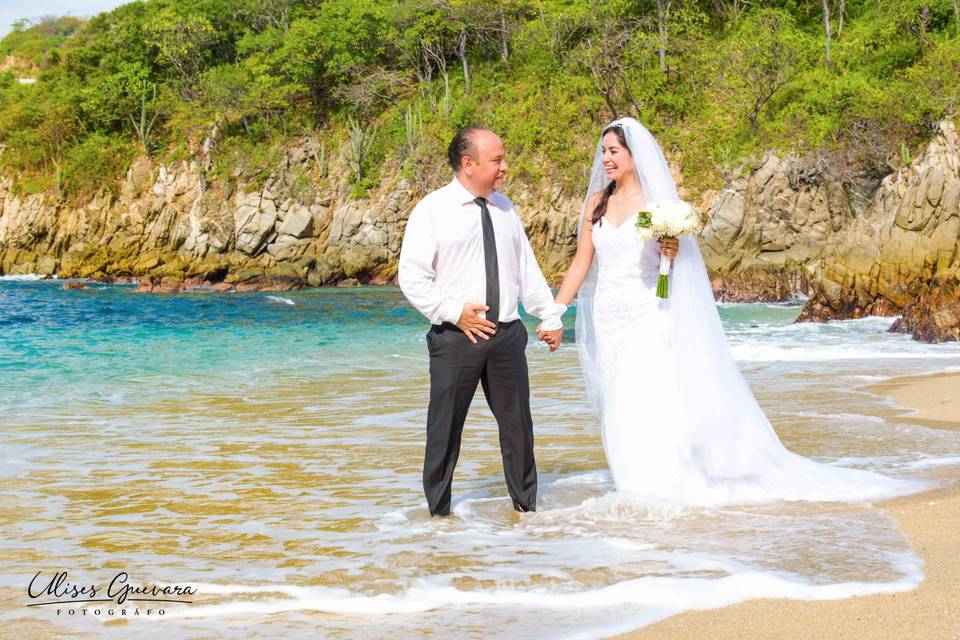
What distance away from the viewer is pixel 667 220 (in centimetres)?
520

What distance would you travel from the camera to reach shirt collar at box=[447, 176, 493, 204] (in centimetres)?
502

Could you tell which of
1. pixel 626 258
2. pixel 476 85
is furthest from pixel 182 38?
pixel 626 258

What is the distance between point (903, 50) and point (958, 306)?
25.9m

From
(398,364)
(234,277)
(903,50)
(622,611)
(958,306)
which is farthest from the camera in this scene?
(234,277)

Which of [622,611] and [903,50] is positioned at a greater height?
[903,50]

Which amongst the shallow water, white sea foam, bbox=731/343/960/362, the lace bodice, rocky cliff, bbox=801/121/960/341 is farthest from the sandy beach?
rocky cliff, bbox=801/121/960/341

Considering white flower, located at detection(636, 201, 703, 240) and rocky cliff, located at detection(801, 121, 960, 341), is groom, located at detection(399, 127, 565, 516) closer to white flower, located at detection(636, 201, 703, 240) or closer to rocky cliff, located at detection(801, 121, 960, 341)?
white flower, located at detection(636, 201, 703, 240)

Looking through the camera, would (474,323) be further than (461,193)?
No

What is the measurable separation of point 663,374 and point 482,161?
163 cm

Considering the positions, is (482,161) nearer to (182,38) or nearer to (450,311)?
(450,311)

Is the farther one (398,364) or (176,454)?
(398,364)

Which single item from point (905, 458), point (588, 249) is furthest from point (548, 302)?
point (905, 458)

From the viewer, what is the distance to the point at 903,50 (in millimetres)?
38031

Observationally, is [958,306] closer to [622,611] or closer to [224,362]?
[224,362]
